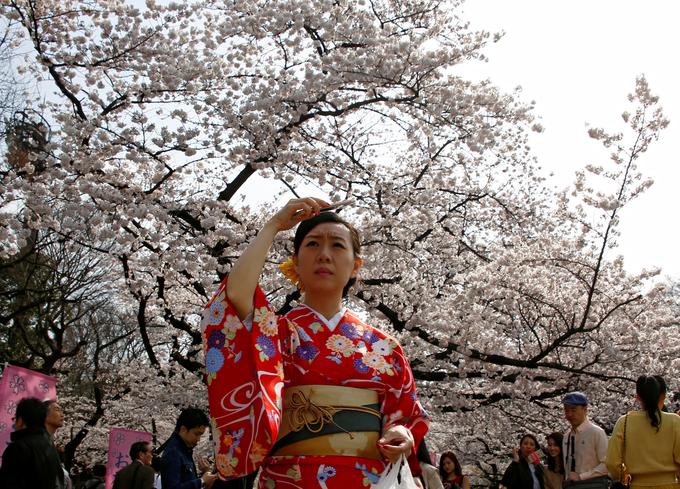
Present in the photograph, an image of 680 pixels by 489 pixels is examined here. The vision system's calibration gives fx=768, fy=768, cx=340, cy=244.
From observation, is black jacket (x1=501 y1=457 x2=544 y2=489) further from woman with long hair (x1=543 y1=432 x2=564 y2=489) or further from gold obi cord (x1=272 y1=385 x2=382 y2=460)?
gold obi cord (x1=272 y1=385 x2=382 y2=460)

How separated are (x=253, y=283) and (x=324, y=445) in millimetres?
535

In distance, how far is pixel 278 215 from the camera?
8.11ft

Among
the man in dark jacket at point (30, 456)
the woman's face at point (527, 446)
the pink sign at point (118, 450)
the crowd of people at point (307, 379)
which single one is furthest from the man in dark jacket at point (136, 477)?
the pink sign at point (118, 450)

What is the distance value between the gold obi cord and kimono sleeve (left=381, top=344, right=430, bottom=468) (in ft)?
0.26

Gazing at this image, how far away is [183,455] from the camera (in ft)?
15.0

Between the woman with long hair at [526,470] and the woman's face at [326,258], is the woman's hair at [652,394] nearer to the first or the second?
the woman with long hair at [526,470]

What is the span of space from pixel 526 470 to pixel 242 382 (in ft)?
16.1

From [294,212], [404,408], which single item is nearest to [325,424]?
[404,408]

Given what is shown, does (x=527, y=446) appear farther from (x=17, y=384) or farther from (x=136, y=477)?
(x=17, y=384)

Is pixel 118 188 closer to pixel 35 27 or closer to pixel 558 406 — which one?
pixel 35 27

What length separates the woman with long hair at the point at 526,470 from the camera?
21.3 ft

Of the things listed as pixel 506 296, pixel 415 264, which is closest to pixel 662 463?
pixel 506 296

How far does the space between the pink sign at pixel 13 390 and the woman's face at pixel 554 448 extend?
426 cm

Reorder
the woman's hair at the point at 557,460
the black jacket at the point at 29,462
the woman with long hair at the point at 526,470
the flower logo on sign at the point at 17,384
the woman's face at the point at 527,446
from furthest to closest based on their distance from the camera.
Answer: the flower logo on sign at the point at 17,384
the woman's face at the point at 527,446
the woman with long hair at the point at 526,470
the woman's hair at the point at 557,460
the black jacket at the point at 29,462
